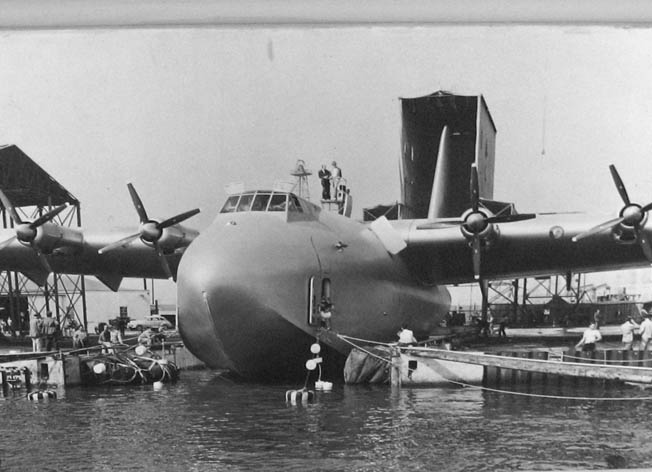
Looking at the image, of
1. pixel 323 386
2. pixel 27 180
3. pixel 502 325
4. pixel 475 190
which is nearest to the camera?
pixel 323 386

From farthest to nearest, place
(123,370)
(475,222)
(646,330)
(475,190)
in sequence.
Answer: (475,222)
(475,190)
(646,330)
(123,370)

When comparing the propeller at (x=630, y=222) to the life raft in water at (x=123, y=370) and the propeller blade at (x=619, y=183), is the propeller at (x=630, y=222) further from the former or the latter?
the life raft in water at (x=123, y=370)

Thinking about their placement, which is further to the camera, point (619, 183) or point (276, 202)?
point (276, 202)

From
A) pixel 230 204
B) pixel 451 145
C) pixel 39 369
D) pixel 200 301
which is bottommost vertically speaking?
pixel 39 369

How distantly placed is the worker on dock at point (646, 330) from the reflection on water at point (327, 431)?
1714 mm

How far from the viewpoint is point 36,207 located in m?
13.3

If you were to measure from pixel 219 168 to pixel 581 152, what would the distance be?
551cm

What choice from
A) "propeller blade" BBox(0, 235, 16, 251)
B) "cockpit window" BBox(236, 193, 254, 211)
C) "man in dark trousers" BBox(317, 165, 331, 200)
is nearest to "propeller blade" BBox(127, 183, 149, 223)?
"cockpit window" BBox(236, 193, 254, 211)

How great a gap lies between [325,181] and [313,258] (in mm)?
1413

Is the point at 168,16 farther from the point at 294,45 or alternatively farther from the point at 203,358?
the point at 203,358

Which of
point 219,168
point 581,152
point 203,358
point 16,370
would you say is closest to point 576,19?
point 581,152

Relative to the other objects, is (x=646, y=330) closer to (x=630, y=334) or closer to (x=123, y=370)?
(x=630, y=334)

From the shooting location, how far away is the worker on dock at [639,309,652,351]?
1100 cm

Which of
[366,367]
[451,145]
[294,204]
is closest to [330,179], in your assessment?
[294,204]
